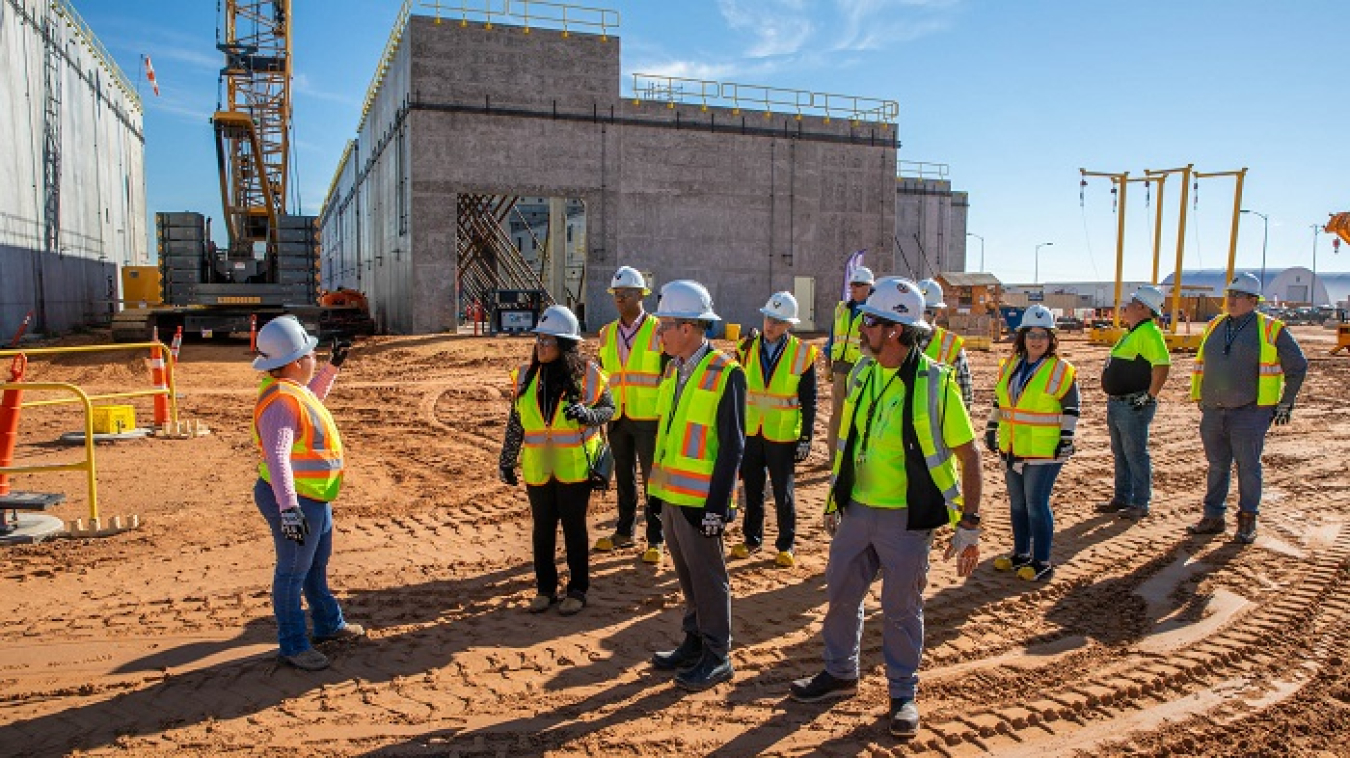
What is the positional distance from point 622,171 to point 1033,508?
24309 mm

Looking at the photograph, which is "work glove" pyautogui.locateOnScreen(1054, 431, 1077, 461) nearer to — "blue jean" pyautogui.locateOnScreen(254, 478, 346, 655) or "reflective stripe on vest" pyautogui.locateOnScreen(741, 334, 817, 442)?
"reflective stripe on vest" pyautogui.locateOnScreen(741, 334, 817, 442)

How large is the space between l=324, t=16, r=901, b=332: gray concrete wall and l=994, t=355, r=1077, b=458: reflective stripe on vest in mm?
22923

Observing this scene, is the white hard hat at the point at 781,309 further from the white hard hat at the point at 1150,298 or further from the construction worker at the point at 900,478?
the white hard hat at the point at 1150,298

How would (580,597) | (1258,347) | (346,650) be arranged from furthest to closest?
(1258,347)
(580,597)
(346,650)

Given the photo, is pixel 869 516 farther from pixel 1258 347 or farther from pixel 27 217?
pixel 27 217

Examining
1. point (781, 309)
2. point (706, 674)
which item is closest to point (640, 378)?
point (781, 309)

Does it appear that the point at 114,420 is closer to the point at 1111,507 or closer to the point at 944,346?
the point at 944,346

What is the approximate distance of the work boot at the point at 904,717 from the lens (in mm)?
4156

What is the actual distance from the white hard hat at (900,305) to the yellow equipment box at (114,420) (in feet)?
36.1

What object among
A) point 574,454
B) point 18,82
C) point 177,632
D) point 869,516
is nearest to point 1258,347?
point 869,516

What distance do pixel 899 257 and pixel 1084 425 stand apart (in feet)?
109

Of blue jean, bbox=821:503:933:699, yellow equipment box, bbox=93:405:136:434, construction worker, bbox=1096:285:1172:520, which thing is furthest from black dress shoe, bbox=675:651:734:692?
yellow equipment box, bbox=93:405:136:434

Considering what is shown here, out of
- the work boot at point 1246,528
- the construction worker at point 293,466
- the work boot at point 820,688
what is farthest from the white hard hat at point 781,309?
the work boot at point 1246,528

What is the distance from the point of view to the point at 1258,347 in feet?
24.2
